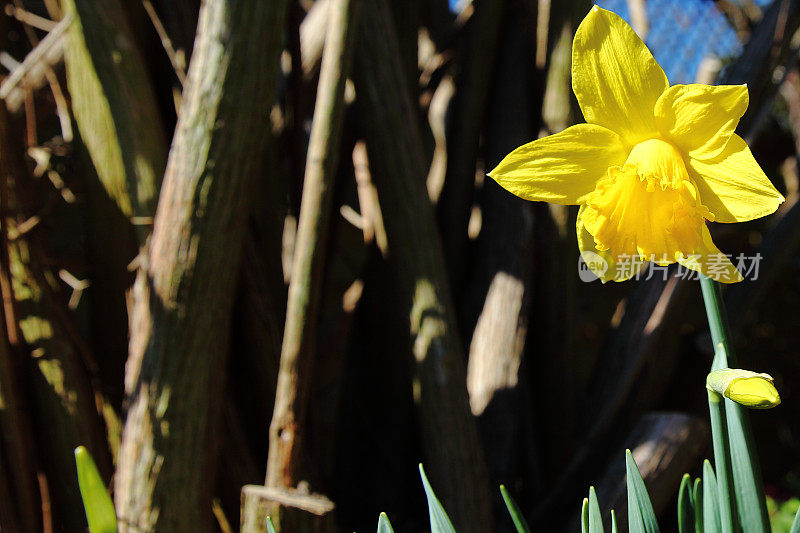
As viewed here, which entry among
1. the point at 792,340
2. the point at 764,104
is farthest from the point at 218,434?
the point at 792,340

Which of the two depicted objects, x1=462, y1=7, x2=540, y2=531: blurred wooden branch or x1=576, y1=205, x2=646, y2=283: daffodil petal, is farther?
x1=462, y1=7, x2=540, y2=531: blurred wooden branch

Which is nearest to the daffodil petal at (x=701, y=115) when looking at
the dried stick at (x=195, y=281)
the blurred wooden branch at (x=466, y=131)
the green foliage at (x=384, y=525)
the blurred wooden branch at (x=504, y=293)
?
the green foliage at (x=384, y=525)

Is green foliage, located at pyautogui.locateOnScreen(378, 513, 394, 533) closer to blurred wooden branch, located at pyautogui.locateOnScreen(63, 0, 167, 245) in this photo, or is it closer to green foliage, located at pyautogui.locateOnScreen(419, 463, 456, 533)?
green foliage, located at pyautogui.locateOnScreen(419, 463, 456, 533)

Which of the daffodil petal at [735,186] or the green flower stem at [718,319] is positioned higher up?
the daffodil petal at [735,186]

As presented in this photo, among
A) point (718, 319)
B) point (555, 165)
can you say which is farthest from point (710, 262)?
point (555, 165)

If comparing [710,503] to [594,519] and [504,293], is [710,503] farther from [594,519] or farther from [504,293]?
[504,293]

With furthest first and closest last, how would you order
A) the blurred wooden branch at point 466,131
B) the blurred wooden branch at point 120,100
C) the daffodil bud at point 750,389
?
the blurred wooden branch at point 466,131 → the blurred wooden branch at point 120,100 → the daffodil bud at point 750,389

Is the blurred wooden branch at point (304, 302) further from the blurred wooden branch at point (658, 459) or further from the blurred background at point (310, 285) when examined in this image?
the blurred wooden branch at point (658, 459)

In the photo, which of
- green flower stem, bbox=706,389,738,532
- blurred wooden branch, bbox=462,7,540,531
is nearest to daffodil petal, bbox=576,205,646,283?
green flower stem, bbox=706,389,738,532
